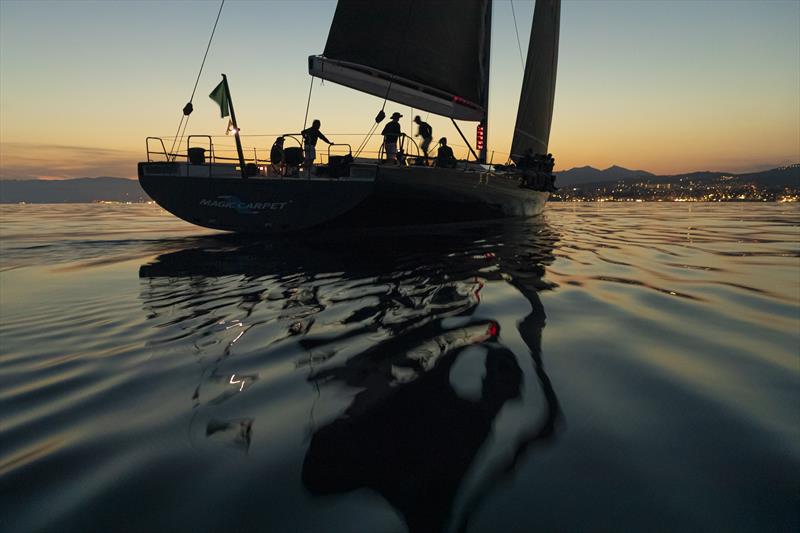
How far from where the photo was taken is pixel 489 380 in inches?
116

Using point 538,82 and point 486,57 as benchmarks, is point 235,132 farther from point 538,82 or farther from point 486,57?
point 538,82

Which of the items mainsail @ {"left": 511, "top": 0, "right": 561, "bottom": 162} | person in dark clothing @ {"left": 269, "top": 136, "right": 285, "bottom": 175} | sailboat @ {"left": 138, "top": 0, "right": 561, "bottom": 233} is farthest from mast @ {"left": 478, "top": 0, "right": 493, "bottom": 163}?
person in dark clothing @ {"left": 269, "top": 136, "right": 285, "bottom": 175}

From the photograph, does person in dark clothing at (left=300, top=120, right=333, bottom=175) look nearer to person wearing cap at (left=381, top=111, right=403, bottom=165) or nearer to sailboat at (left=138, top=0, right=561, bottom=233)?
sailboat at (left=138, top=0, right=561, bottom=233)

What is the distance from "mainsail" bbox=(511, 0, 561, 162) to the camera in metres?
21.3

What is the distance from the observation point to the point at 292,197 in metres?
11.7

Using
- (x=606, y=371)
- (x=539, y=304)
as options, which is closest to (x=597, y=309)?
(x=539, y=304)

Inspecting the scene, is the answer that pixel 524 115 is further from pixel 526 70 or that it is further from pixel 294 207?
pixel 294 207

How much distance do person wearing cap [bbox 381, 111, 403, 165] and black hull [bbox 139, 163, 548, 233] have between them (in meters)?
1.16

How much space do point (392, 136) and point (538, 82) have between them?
12672mm

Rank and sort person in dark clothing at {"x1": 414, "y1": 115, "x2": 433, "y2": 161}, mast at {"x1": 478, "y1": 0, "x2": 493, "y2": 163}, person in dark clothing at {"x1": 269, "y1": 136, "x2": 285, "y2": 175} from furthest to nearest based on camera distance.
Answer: mast at {"x1": 478, "y1": 0, "x2": 493, "y2": 163}
person in dark clothing at {"x1": 414, "y1": 115, "x2": 433, "y2": 161}
person in dark clothing at {"x1": 269, "y1": 136, "x2": 285, "y2": 175}

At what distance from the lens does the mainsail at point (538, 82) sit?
839 inches

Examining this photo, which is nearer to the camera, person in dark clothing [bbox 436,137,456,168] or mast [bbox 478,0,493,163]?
person in dark clothing [bbox 436,137,456,168]

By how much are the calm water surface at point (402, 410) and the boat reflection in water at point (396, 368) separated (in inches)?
0.6

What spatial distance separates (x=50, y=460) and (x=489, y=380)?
2374 mm
